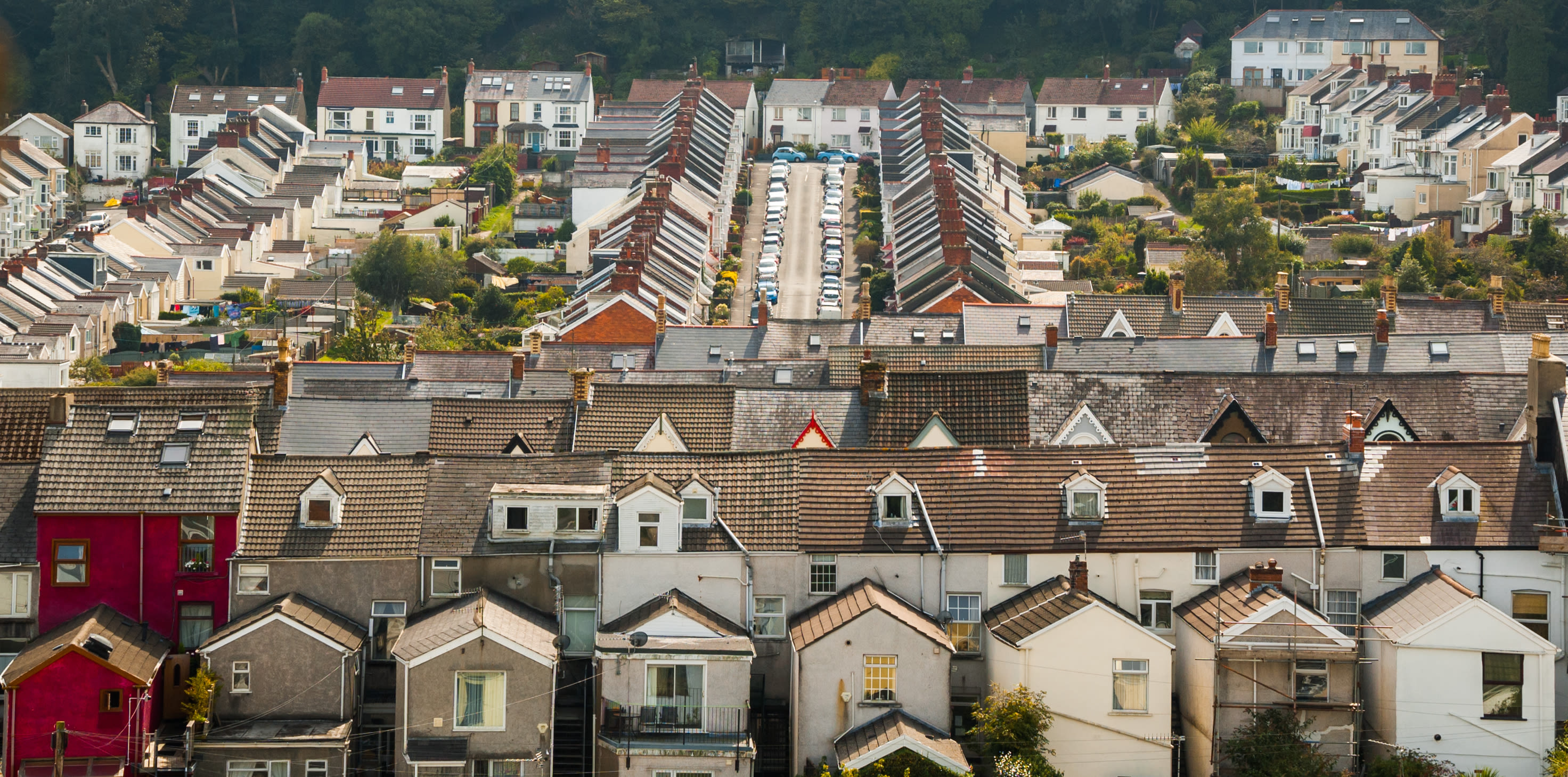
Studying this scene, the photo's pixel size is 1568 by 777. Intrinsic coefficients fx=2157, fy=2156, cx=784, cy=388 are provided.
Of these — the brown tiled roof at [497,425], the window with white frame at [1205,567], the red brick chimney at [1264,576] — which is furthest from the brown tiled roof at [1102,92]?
the red brick chimney at [1264,576]

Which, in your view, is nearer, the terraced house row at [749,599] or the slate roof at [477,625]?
the slate roof at [477,625]

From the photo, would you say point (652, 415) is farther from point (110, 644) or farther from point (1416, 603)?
point (1416, 603)

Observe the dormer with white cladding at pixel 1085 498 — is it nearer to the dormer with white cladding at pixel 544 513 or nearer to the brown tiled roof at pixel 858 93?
the dormer with white cladding at pixel 544 513

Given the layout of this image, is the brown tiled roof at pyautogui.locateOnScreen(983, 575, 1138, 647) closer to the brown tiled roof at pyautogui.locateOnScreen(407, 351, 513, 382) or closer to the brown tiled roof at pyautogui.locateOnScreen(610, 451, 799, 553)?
the brown tiled roof at pyautogui.locateOnScreen(610, 451, 799, 553)

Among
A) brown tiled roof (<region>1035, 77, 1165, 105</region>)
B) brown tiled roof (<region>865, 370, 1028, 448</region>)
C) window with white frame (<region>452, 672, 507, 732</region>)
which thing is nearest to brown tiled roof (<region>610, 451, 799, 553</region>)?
window with white frame (<region>452, 672, 507, 732</region>)

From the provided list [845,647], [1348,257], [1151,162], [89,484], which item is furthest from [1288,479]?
[1151,162]

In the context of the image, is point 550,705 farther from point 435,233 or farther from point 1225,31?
point 1225,31
